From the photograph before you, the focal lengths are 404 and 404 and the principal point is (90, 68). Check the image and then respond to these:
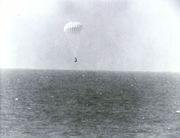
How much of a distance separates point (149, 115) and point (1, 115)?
35.2m

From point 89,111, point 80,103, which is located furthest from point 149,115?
point 80,103

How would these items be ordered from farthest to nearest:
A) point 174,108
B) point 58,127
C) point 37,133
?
1. point 174,108
2. point 58,127
3. point 37,133

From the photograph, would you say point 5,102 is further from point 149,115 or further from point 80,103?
point 149,115

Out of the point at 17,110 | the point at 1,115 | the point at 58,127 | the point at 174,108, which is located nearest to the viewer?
the point at 58,127

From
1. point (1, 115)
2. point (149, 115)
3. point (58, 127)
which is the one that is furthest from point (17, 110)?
point (149, 115)

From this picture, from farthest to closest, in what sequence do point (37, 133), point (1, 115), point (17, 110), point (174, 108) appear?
point (174, 108)
point (17, 110)
point (1, 115)
point (37, 133)

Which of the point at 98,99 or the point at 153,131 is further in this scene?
the point at 98,99

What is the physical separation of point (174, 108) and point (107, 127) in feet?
118

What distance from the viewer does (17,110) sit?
101 meters

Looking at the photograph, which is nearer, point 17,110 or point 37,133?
point 37,133

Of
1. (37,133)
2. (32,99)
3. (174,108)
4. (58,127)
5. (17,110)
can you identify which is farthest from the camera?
(32,99)

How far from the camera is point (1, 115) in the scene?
93.0 metres

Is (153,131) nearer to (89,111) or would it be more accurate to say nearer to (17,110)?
(89,111)

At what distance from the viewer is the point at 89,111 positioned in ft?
338
